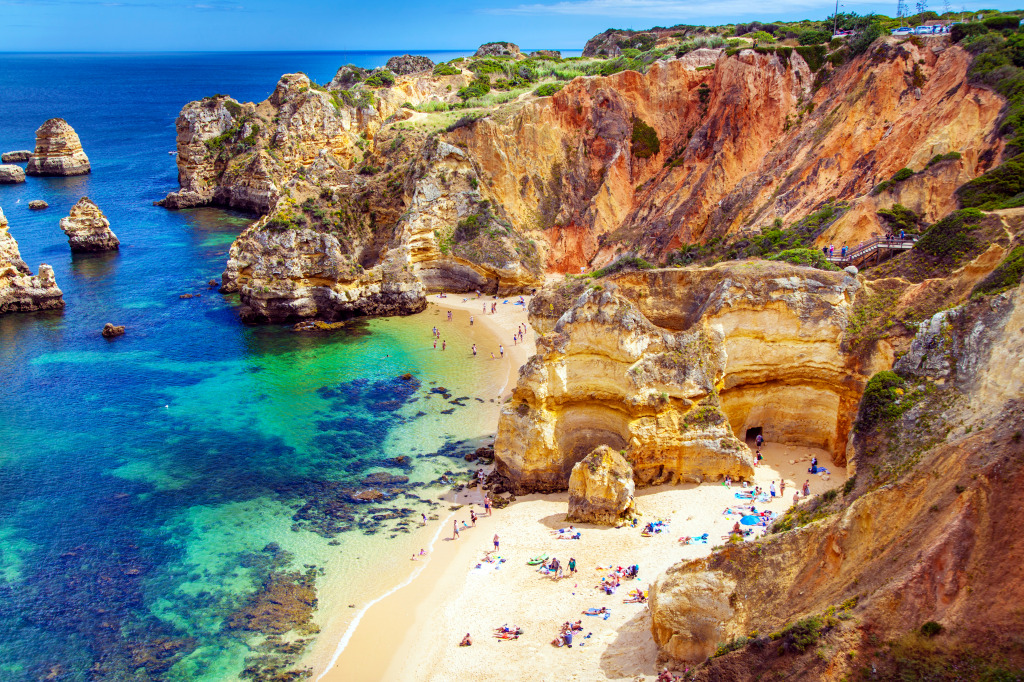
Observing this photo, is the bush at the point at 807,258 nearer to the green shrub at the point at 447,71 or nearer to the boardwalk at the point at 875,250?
the boardwalk at the point at 875,250

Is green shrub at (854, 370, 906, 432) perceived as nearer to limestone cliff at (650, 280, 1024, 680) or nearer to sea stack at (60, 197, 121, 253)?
limestone cliff at (650, 280, 1024, 680)

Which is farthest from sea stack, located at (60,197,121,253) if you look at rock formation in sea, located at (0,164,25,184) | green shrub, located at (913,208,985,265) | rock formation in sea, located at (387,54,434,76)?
green shrub, located at (913,208,985,265)

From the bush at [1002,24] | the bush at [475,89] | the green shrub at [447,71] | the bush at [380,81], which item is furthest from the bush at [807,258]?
the bush at [380,81]

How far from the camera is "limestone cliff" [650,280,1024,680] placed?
509 inches

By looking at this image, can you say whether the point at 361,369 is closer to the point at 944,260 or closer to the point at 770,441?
the point at 770,441

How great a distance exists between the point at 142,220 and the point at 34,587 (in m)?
67.9

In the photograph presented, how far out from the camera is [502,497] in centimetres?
3047

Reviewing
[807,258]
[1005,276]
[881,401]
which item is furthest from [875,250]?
[881,401]

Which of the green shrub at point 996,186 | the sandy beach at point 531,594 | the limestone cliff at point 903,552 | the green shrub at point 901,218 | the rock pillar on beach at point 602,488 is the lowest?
the sandy beach at point 531,594

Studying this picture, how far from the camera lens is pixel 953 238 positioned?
2727 cm

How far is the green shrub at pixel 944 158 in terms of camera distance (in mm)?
36844

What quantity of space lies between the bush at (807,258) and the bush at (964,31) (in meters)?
22.7

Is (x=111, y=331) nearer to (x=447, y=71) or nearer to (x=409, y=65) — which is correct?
(x=447, y=71)

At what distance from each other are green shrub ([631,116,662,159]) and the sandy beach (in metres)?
38.0
